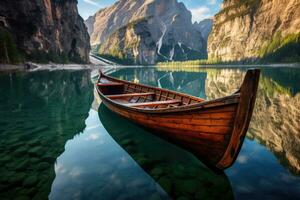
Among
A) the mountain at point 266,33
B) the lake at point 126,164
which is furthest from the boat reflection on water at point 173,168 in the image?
the mountain at point 266,33

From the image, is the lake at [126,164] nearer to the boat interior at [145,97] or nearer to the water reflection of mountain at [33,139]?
the water reflection of mountain at [33,139]

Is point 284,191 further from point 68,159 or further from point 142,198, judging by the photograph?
point 68,159

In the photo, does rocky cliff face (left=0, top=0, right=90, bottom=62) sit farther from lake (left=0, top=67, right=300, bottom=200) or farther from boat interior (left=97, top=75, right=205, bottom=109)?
lake (left=0, top=67, right=300, bottom=200)

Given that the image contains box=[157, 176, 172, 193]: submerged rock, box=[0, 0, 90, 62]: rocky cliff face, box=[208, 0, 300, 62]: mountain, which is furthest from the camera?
box=[208, 0, 300, 62]: mountain

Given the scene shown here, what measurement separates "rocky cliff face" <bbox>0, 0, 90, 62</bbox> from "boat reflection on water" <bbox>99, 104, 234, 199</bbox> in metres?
68.4

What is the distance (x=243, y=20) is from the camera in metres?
184

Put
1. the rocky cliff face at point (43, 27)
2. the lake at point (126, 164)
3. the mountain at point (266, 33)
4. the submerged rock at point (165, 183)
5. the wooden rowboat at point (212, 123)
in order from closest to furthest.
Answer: the wooden rowboat at point (212, 123) → the lake at point (126, 164) → the submerged rock at point (165, 183) → the rocky cliff face at point (43, 27) → the mountain at point (266, 33)

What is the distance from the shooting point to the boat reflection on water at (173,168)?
6.40m

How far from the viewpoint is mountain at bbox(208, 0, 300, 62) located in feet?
407

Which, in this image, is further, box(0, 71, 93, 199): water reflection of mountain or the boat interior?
the boat interior

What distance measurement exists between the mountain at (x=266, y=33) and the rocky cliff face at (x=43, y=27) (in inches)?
4970

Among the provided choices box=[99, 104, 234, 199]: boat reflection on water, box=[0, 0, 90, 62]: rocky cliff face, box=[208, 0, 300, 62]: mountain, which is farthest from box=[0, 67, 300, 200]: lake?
box=[208, 0, 300, 62]: mountain

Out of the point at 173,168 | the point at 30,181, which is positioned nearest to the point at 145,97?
the point at 173,168

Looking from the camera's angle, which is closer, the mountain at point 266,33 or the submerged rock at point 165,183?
the submerged rock at point 165,183
